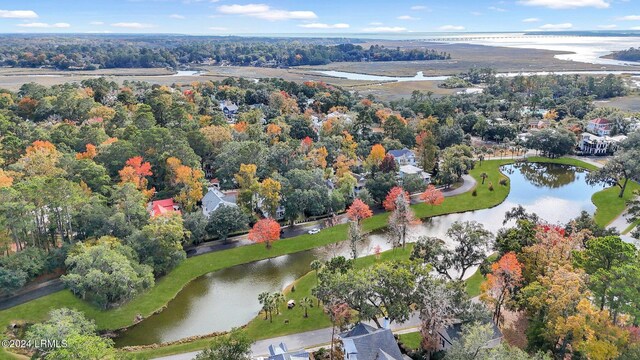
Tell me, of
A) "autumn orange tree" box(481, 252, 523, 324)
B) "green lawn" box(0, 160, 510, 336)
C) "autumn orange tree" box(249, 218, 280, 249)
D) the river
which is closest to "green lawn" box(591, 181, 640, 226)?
"green lawn" box(0, 160, 510, 336)

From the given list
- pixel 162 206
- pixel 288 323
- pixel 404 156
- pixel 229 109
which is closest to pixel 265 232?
pixel 288 323

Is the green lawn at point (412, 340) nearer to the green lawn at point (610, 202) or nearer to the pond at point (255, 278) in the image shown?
the pond at point (255, 278)

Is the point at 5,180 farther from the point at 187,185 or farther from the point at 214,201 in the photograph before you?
the point at 214,201

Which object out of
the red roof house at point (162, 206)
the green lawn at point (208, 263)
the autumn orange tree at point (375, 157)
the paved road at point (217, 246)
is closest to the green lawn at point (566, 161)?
the green lawn at point (208, 263)

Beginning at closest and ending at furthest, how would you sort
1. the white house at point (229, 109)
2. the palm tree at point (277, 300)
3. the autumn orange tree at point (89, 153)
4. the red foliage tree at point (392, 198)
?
the palm tree at point (277, 300), the red foliage tree at point (392, 198), the autumn orange tree at point (89, 153), the white house at point (229, 109)

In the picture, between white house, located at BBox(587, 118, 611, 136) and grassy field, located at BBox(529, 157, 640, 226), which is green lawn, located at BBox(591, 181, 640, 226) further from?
white house, located at BBox(587, 118, 611, 136)
